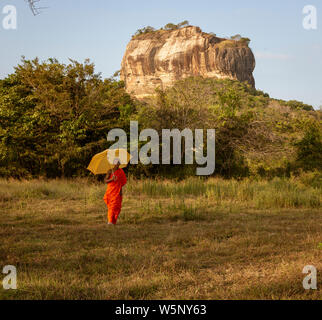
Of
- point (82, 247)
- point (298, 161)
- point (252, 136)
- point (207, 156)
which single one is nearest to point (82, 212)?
point (82, 247)

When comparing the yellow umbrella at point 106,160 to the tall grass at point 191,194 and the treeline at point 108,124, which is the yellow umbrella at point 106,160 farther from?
the treeline at point 108,124

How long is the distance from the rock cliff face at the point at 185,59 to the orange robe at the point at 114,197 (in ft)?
230

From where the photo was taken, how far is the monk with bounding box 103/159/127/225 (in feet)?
24.5

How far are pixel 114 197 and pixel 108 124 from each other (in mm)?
9524

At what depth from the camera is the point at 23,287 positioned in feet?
11.6

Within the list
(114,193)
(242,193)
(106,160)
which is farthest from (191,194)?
(114,193)

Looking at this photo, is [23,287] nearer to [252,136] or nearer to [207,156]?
[207,156]

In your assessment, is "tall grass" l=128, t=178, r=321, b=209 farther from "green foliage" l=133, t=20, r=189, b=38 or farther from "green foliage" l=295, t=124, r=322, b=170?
"green foliage" l=133, t=20, r=189, b=38

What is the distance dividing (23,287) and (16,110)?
44.7ft

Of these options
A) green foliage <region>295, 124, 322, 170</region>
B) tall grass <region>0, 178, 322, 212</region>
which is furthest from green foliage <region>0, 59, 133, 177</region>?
green foliage <region>295, 124, 322, 170</region>

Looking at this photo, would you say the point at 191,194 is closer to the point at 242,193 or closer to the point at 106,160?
the point at 242,193

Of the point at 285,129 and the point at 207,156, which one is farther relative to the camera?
the point at 285,129

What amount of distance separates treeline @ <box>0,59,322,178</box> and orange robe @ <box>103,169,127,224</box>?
303 inches

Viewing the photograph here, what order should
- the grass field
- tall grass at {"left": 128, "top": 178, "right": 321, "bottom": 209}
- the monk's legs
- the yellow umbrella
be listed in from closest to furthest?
the grass field → the monk's legs → the yellow umbrella → tall grass at {"left": 128, "top": 178, "right": 321, "bottom": 209}
